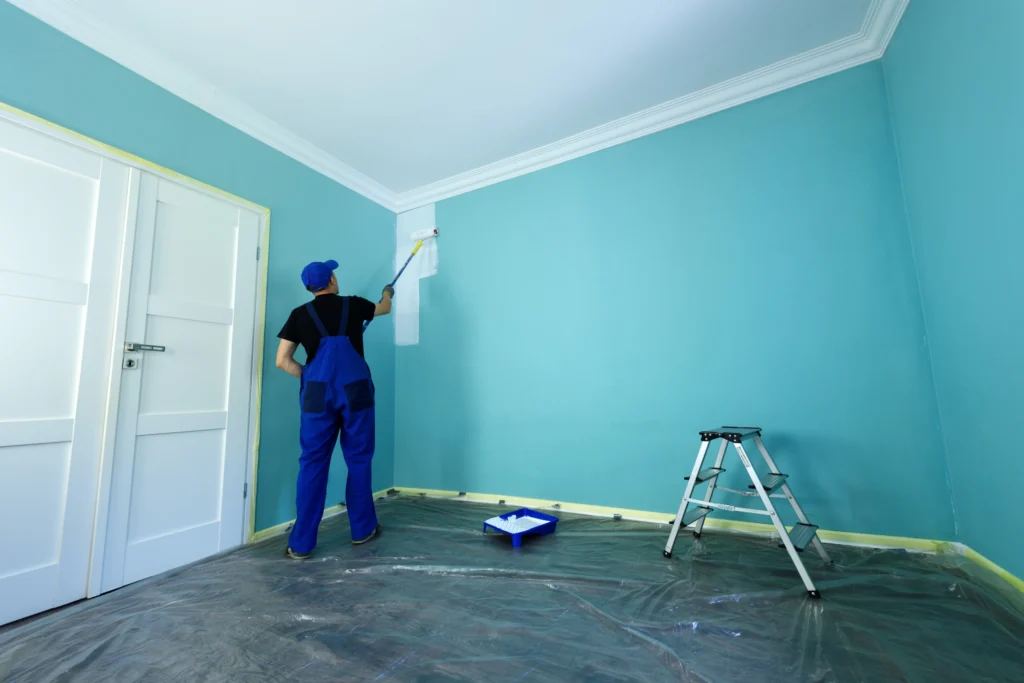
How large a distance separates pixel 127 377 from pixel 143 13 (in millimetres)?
1671

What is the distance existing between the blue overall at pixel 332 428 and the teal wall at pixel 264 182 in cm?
54

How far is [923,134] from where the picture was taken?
6.27ft

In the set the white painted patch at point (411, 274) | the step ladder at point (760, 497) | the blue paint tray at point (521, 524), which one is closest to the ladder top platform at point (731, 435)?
the step ladder at point (760, 497)

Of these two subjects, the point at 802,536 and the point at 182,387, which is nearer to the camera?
the point at 802,536

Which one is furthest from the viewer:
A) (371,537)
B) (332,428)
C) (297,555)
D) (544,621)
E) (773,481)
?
(371,537)

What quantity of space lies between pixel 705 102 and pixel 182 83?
116 inches

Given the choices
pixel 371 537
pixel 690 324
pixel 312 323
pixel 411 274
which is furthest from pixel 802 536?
pixel 411 274

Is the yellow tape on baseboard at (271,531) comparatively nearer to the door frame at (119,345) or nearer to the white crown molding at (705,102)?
the door frame at (119,345)

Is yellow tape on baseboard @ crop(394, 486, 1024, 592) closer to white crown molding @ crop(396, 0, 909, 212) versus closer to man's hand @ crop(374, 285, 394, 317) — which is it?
man's hand @ crop(374, 285, 394, 317)

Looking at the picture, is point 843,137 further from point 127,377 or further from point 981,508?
point 127,377

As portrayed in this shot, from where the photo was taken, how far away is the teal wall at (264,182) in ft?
6.08

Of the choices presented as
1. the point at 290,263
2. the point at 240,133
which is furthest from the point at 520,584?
the point at 240,133

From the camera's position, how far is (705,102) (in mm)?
2604

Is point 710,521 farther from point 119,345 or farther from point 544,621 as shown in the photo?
point 119,345
